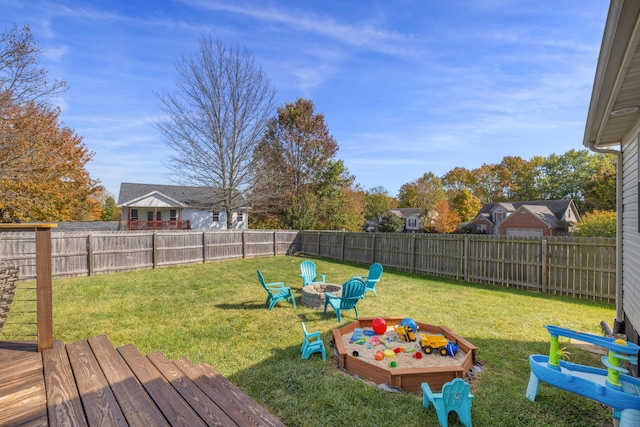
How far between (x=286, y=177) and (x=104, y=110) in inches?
503

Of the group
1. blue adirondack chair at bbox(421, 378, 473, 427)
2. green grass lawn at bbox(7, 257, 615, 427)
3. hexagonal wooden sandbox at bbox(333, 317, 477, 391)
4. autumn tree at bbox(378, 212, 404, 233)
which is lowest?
green grass lawn at bbox(7, 257, 615, 427)

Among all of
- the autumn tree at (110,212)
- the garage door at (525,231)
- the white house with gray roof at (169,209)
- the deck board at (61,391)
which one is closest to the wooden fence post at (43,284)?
the deck board at (61,391)

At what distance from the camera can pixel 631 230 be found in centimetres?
392

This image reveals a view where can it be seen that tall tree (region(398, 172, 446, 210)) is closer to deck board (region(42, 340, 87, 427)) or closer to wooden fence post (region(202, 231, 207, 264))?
wooden fence post (region(202, 231, 207, 264))

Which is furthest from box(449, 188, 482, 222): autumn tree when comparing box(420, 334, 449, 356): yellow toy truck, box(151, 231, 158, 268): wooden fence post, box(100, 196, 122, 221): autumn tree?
box(100, 196, 122, 221): autumn tree

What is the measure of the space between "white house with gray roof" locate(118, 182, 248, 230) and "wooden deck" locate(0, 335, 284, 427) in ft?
61.9

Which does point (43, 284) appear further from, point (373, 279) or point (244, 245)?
point (244, 245)

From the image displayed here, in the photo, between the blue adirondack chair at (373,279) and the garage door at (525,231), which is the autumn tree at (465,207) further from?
the blue adirondack chair at (373,279)

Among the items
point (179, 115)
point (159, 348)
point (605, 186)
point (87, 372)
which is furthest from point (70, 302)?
point (605, 186)

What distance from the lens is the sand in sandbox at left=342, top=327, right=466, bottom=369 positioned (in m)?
3.69

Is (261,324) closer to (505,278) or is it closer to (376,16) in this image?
(505,278)

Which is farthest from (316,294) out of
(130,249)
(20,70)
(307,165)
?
(307,165)

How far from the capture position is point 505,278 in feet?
28.5

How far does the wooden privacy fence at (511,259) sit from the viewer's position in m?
7.10
